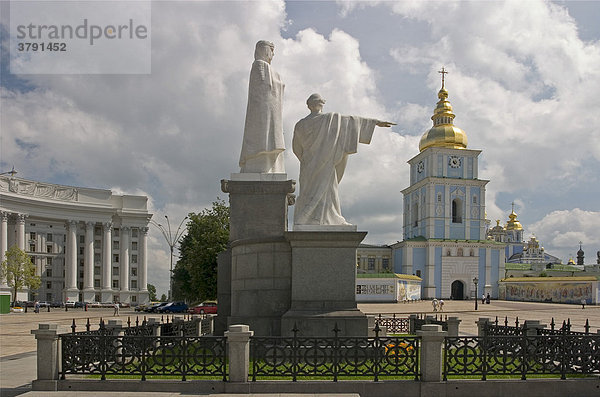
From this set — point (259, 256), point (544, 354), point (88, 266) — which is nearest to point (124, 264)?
point (88, 266)

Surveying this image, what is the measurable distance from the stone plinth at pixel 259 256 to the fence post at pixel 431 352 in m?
3.35

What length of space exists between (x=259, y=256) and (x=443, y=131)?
75.8 meters

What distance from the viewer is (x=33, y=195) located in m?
88.4

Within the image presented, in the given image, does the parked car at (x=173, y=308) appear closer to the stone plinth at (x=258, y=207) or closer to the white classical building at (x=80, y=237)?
the white classical building at (x=80, y=237)

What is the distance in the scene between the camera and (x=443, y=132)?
8294cm

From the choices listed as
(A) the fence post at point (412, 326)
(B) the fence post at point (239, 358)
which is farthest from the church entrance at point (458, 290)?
(B) the fence post at point (239, 358)

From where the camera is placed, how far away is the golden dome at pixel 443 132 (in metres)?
82.6

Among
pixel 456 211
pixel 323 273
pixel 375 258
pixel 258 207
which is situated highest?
pixel 456 211

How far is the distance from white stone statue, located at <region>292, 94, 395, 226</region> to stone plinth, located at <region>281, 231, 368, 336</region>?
60 centimetres

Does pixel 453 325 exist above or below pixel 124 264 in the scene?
above

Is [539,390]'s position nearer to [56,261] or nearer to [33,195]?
[33,195]

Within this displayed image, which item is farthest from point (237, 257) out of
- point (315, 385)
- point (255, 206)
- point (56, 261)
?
point (56, 261)

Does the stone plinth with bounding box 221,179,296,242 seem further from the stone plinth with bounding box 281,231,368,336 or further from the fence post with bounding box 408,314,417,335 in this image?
the fence post with bounding box 408,314,417,335

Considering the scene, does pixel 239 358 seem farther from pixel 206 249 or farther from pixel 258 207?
pixel 206 249
